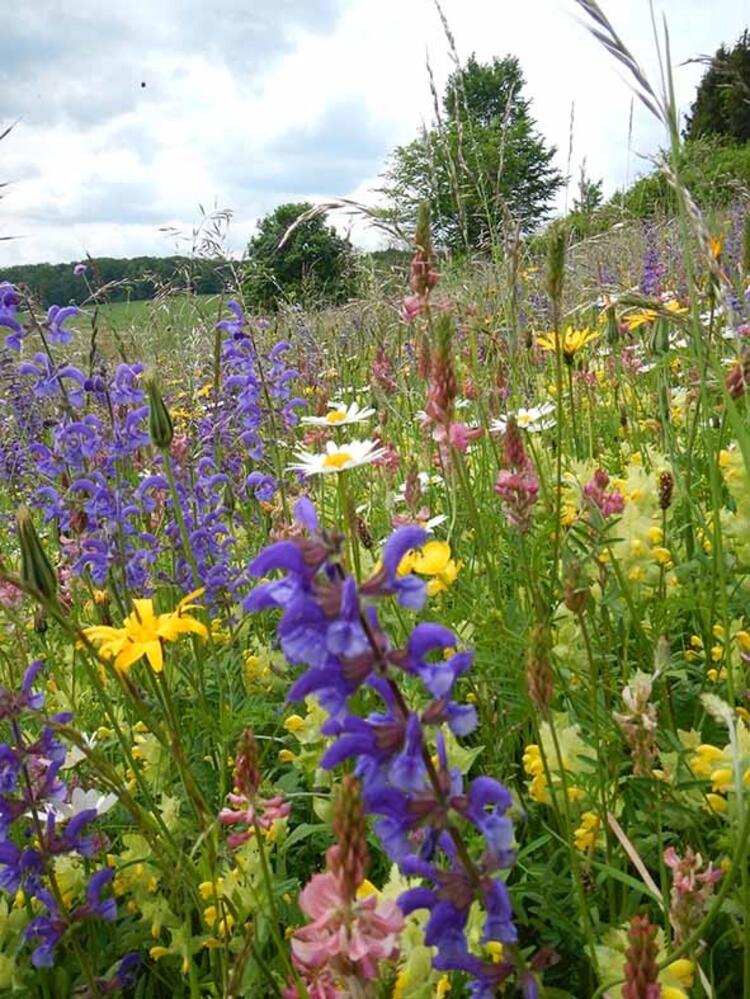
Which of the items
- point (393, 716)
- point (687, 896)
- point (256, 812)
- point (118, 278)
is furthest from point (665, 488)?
point (118, 278)

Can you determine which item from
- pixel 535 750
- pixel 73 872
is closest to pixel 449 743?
pixel 535 750

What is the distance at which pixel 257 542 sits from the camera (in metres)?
3.08

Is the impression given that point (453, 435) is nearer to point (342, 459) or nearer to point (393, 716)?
point (342, 459)

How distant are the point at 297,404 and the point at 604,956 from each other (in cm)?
242

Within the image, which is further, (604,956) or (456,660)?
(604,956)

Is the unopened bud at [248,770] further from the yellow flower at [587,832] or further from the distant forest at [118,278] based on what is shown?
the distant forest at [118,278]

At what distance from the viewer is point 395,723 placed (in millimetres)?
657

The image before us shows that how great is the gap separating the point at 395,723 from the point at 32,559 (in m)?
0.78

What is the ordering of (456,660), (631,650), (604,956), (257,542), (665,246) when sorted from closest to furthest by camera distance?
(456,660)
(604,956)
(631,650)
(257,542)
(665,246)

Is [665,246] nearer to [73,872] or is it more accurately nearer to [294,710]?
[294,710]

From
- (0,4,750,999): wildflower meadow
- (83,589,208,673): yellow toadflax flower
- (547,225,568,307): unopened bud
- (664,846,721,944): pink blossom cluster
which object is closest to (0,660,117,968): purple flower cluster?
(0,4,750,999): wildflower meadow

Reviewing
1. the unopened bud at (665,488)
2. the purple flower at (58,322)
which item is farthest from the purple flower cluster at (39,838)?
the purple flower at (58,322)

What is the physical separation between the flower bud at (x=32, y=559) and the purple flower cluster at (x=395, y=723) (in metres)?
0.64

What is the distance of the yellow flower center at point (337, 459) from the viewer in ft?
5.52
